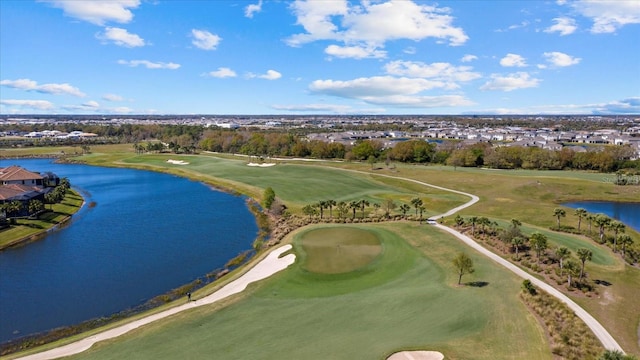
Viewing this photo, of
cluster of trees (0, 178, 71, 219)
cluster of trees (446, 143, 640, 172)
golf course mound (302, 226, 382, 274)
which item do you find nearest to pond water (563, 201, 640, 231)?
cluster of trees (446, 143, 640, 172)

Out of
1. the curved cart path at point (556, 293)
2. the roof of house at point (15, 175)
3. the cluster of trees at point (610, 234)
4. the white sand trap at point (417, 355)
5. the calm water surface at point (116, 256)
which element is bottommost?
the calm water surface at point (116, 256)

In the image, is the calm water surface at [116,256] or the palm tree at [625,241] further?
the palm tree at [625,241]

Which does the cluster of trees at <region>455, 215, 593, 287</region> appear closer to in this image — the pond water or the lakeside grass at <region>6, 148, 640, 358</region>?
the lakeside grass at <region>6, 148, 640, 358</region>

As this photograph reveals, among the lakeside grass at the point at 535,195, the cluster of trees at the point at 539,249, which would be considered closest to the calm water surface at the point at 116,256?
the lakeside grass at the point at 535,195

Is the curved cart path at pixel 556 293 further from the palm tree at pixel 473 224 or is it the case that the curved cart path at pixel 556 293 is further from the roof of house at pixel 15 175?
the roof of house at pixel 15 175

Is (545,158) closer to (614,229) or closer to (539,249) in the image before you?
(614,229)

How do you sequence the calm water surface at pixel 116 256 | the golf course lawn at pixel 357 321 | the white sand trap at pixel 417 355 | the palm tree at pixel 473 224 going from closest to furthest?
Answer: the white sand trap at pixel 417 355
the golf course lawn at pixel 357 321
the calm water surface at pixel 116 256
the palm tree at pixel 473 224

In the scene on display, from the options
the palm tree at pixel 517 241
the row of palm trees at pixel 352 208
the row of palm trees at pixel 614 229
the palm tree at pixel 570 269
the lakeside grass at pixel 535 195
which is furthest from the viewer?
the row of palm trees at pixel 352 208
